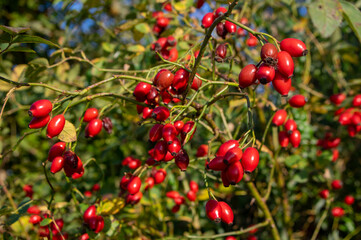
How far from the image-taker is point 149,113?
1.13 meters

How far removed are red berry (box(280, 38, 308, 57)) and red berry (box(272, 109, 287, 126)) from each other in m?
0.59

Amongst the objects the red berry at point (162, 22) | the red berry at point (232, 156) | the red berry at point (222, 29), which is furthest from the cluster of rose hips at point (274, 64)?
the red berry at point (162, 22)

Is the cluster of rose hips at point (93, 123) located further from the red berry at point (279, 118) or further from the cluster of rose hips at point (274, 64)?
the red berry at point (279, 118)

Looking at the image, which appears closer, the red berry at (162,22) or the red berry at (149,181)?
the red berry at (149,181)

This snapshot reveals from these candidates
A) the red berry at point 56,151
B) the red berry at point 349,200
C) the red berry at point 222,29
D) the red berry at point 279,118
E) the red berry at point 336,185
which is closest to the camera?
the red berry at point 56,151

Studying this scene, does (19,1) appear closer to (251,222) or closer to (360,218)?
(251,222)

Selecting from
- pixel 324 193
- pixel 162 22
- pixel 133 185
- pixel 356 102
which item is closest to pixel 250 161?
pixel 133 185

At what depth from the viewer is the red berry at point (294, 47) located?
0.87 m

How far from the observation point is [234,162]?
0.89 m

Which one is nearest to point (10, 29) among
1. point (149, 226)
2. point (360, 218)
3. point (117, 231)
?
point (117, 231)

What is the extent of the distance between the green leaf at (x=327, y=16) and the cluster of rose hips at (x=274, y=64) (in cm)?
59

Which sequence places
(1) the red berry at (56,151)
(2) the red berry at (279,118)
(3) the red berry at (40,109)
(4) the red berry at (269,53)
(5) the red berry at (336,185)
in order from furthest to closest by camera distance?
1. (5) the red berry at (336,185)
2. (2) the red berry at (279,118)
3. (1) the red berry at (56,151)
4. (3) the red berry at (40,109)
5. (4) the red berry at (269,53)

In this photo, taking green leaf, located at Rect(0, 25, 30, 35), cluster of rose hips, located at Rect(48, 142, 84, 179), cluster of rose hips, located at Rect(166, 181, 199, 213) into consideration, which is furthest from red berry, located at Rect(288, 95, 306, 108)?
green leaf, located at Rect(0, 25, 30, 35)

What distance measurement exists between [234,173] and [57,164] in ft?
1.95
